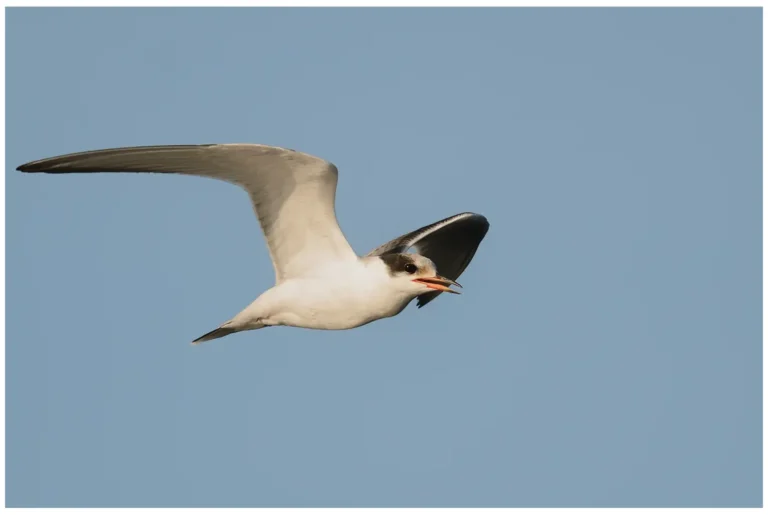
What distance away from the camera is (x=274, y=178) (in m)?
12.8

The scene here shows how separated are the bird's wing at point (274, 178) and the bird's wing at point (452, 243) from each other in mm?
2060

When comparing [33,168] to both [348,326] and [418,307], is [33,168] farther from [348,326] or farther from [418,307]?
[418,307]

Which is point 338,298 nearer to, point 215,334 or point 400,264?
point 400,264

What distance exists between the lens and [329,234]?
43.6 feet

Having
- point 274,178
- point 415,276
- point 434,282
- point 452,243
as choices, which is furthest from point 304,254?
point 452,243

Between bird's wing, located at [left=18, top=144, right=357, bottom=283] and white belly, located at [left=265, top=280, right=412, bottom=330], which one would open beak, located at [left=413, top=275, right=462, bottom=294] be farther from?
bird's wing, located at [left=18, top=144, right=357, bottom=283]

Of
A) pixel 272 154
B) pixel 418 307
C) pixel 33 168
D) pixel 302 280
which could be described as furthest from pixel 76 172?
pixel 418 307

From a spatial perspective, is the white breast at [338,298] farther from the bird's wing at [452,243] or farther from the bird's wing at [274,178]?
the bird's wing at [452,243]

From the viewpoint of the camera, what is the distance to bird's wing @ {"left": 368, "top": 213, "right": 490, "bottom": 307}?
1566 centimetres

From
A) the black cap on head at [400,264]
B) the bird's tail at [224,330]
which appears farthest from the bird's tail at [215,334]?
the black cap on head at [400,264]

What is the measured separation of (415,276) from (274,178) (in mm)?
1623

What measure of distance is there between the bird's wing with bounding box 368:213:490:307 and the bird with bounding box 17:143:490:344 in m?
2.08

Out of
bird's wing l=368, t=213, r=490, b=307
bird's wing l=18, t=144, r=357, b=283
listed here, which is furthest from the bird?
bird's wing l=368, t=213, r=490, b=307

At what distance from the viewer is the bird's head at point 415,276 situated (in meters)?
12.9
